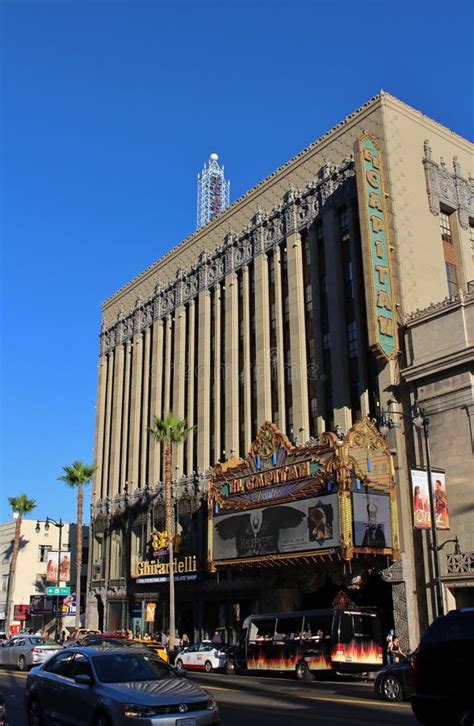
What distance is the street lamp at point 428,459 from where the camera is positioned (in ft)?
91.5

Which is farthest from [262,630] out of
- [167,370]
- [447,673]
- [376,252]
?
[167,370]

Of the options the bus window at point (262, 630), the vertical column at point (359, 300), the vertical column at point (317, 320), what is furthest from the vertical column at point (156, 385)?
the bus window at point (262, 630)

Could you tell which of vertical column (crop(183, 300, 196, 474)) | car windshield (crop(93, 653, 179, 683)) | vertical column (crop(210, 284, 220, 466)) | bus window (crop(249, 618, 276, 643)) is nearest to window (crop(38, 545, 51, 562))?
vertical column (crop(183, 300, 196, 474))

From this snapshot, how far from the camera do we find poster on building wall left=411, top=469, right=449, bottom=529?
29891 mm

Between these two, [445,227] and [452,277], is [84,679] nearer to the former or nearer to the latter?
[452,277]

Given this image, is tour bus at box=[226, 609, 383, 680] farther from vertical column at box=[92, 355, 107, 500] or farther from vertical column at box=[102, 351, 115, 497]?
vertical column at box=[92, 355, 107, 500]

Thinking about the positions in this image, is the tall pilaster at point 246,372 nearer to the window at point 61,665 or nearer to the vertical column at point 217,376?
the vertical column at point 217,376

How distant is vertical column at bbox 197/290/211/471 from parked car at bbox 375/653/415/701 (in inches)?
1195

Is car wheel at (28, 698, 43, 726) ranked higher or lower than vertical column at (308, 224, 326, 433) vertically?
lower

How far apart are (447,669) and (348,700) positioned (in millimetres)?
8712

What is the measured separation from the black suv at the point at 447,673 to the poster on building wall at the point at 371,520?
21.3 metres

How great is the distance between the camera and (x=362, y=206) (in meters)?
37.2

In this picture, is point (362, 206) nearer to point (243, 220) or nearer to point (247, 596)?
point (243, 220)

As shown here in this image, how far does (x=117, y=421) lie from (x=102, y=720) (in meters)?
51.9
